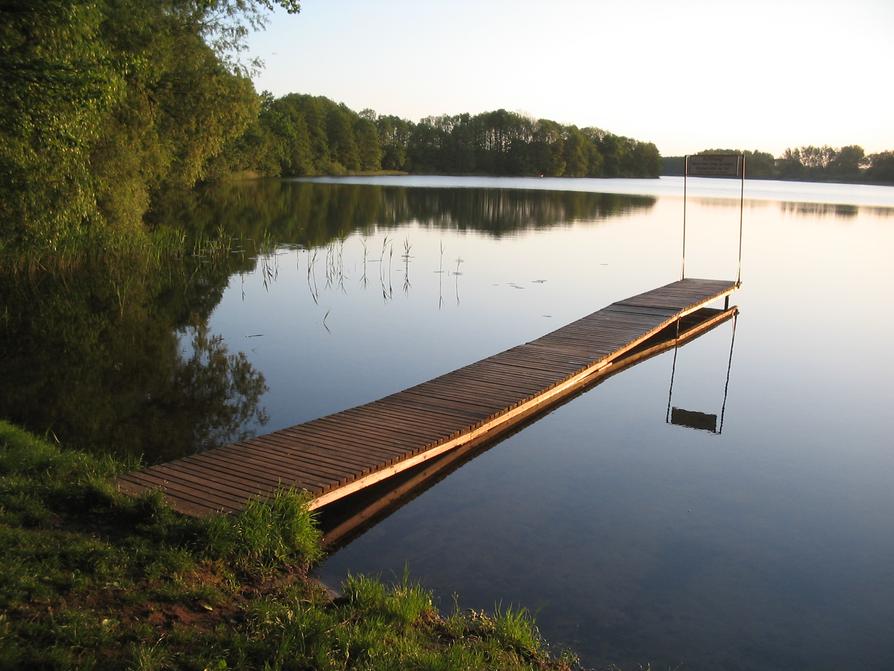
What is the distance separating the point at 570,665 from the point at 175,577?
2.35 meters

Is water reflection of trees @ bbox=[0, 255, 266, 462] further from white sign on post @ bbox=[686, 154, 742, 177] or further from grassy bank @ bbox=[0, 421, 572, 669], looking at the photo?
white sign on post @ bbox=[686, 154, 742, 177]

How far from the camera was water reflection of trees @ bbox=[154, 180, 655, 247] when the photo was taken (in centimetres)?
2830

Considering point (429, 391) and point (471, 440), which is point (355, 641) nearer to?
point (471, 440)

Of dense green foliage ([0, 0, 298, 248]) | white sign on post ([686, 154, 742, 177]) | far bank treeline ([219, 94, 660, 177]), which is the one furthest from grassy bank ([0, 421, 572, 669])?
far bank treeline ([219, 94, 660, 177])

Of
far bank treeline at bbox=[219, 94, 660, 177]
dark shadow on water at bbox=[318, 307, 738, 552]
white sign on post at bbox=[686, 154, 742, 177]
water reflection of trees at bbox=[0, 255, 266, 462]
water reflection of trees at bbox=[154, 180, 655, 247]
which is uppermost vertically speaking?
far bank treeline at bbox=[219, 94, 660, 177]

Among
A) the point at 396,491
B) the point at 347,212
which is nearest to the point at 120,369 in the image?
the point at 396,491

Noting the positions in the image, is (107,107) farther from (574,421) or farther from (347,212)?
(347,212)

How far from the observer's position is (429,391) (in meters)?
8.78

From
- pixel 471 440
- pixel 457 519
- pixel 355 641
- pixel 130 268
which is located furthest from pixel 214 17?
pixel 355 641

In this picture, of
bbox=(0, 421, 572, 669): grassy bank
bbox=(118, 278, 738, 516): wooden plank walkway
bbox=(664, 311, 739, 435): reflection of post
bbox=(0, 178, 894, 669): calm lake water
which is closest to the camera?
bbox=(0, 421, 572, 669): grassy bank

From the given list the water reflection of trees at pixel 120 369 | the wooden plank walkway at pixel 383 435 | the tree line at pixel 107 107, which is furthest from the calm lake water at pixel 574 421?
the tree line at pixel 107 107

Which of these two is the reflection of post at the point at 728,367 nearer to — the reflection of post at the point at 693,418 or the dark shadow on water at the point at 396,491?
the reflection of post at the point at 693,418

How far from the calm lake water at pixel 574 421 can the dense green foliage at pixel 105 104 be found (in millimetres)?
2199

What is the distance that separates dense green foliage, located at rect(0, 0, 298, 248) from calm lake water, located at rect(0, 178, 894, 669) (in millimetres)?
2199
